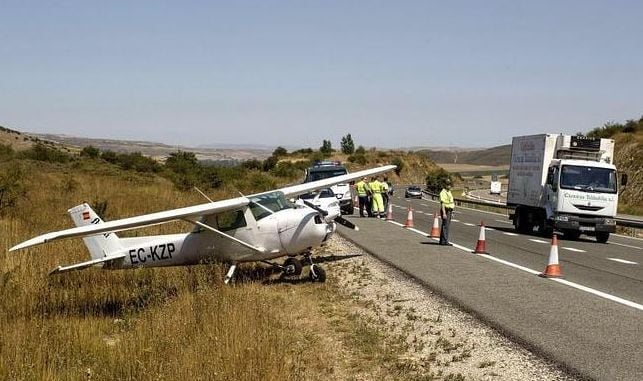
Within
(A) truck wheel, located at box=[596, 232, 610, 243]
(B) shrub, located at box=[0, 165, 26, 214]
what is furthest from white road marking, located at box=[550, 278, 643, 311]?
(B) shrub, located at box=[0, 165, 26, 214]

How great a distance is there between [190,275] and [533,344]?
694cm

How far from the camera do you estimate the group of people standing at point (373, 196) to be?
1086 inches

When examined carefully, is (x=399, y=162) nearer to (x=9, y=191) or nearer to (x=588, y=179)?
(x=588, y=179)

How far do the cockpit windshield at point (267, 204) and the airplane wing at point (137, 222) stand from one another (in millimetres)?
249

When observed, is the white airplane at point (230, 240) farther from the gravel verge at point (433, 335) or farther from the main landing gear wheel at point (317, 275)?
the gravel verge at point (433, 335)

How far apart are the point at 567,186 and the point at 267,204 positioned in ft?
41.8

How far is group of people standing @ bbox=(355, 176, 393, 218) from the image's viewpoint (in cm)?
2759

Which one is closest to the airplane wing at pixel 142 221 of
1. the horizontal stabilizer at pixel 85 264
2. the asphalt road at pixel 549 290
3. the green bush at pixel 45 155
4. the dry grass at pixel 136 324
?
the horizontal stabilizer at pixel 85 264

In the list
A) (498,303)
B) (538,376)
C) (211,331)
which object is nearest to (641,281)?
(498,303)

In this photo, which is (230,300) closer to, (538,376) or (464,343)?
(464,343)

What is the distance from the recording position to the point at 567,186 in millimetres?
20641

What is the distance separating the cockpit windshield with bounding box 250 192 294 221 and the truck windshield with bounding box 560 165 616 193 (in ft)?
40.4

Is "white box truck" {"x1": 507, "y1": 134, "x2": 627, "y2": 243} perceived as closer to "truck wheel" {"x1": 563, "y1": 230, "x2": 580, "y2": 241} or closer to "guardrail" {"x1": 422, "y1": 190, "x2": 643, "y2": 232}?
"truck wheel" {"x1": 563, "y1": 230, "x2": 580, "y2": 241}

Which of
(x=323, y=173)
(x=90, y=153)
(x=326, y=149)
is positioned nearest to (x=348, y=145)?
(x=326, y=149)
